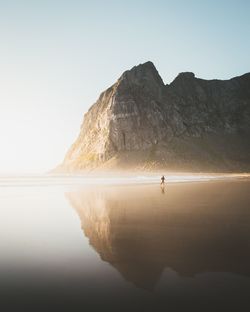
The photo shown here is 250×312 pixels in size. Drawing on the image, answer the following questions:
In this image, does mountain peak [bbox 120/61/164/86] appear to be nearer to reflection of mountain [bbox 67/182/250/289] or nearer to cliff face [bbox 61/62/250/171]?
cliff face [bbox 61/62/250/171]

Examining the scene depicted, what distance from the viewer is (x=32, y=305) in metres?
5.70

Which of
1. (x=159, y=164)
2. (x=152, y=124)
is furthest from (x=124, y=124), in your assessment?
(x=159, y=164)

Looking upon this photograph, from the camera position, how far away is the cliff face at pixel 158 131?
6368 inches

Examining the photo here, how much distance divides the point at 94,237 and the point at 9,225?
5.36 meters

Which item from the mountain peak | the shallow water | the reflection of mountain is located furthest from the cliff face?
the shallow water

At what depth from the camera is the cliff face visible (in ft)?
531

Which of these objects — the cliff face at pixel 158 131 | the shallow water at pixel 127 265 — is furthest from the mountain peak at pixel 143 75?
the shallow water at pixel 127 265

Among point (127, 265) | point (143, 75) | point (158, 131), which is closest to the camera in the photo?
point (127, 265)

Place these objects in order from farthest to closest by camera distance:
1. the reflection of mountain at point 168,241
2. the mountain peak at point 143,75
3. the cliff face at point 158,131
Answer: the mountain peak at point 143,75
the cliff face at point 158,131
the reflection of mountain at point 168,241

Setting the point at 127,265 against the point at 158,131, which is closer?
the point at 127,265

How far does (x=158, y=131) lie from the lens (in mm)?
173375

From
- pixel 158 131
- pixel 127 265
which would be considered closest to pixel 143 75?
pixel 158 131

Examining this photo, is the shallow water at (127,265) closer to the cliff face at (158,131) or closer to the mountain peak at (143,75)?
the cliff face at (158,131)

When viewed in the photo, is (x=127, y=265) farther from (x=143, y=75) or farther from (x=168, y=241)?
(x=143, y=75)
